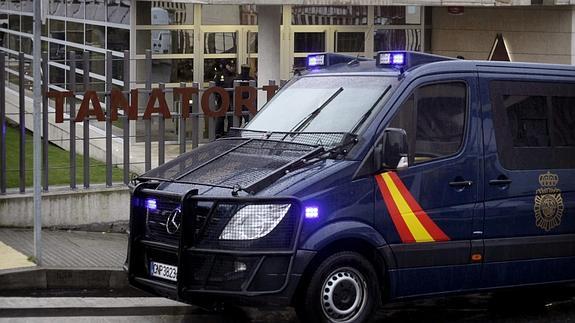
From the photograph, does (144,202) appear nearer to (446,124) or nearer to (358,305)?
(358,305)

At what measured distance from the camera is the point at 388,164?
27.1 feet


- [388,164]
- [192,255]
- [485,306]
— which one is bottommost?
[485,306]

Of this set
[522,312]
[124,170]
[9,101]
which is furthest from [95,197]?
[522,312]

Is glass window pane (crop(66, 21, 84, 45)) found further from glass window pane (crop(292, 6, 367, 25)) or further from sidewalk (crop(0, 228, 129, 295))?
sidewalk (crop(0, 228, 129, 295))

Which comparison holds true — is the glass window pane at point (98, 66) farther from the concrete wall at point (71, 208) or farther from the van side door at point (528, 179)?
the van side door at point (528, 179)

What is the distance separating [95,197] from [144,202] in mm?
4924

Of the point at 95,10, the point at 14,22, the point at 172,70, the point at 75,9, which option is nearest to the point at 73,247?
the point at 172,70

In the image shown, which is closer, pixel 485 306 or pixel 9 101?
pixel 485 306

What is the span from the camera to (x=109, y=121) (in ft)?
44.3

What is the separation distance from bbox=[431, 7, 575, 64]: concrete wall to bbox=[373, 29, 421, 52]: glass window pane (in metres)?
0.46

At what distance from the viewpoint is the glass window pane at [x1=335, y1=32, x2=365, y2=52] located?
22.0 m

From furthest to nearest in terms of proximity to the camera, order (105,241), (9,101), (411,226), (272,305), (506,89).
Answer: (9,101), (105,241), (506,89), (411,226), (272,305)

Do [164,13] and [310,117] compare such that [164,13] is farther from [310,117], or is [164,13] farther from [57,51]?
[310,117]

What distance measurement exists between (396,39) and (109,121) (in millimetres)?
10258
